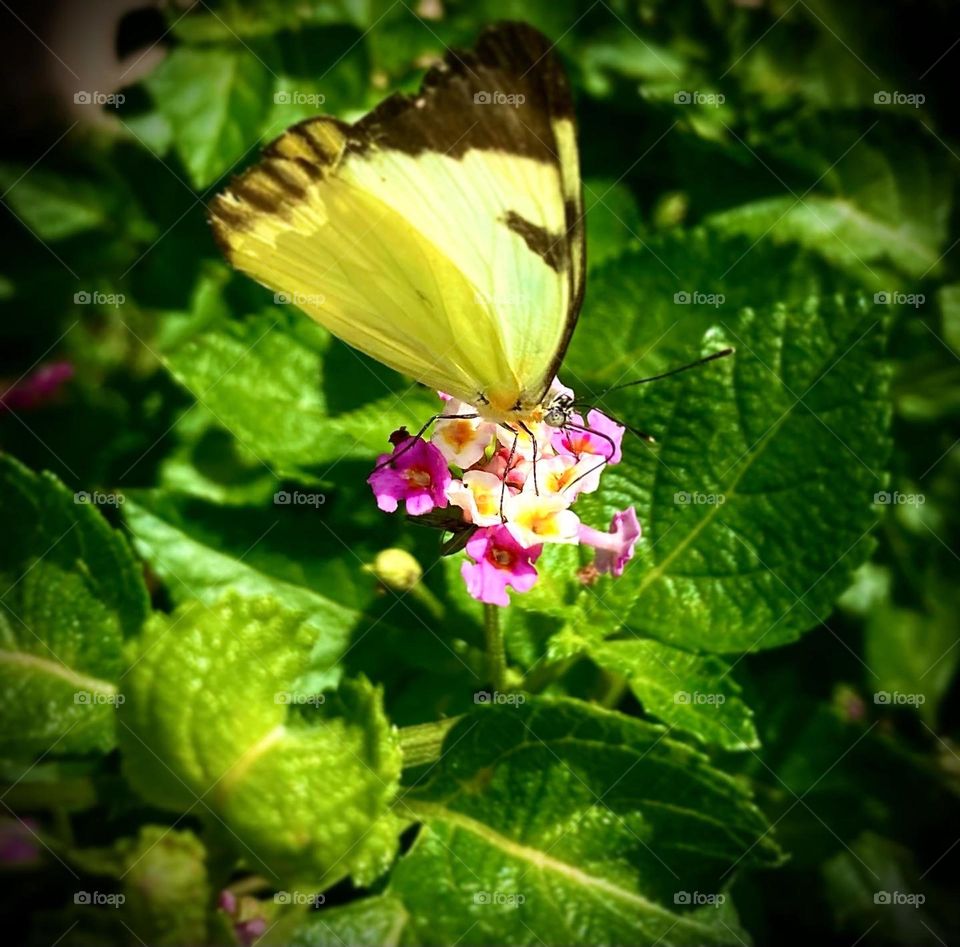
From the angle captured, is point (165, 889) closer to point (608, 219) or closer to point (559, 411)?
point (559, 411)

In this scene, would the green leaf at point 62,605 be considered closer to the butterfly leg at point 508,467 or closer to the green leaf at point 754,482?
the butterfly leg at point 508,467

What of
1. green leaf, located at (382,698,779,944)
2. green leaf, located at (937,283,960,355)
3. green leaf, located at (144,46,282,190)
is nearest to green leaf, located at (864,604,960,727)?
green leaf, located at (937,283,960,355)

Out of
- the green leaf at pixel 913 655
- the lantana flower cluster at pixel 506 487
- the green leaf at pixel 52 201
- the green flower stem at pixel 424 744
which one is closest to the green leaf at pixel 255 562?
the green flower stem at pixel 424 744

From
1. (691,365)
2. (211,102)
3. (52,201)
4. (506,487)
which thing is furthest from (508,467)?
(52,201)

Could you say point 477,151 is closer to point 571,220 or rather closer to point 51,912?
point 571,220

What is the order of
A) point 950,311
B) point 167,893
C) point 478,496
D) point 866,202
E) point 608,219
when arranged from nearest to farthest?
point 167,893 < point 478,496 < point 608,219 < point 950,311 < point 866,202

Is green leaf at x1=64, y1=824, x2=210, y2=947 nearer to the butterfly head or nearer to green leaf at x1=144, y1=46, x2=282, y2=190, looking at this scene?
the butterfly head

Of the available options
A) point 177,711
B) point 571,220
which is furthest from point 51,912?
point 571,220
